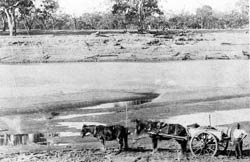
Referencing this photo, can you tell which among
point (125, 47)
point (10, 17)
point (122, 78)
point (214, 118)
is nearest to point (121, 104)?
point (122, 78)

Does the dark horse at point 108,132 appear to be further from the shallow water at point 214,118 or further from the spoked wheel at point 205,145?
the spoked wheel at point 205,145

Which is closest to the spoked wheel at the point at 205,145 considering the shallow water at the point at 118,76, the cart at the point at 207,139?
the cart at the point at 207,139

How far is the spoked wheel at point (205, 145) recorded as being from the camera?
15.1 ft

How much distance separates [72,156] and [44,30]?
5.51 feet

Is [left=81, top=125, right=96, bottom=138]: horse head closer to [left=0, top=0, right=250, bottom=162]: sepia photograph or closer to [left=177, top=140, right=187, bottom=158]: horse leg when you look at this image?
[left=0, top=0, right=250, bottom=162]: sepia photograph

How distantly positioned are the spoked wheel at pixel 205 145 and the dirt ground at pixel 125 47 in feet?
3.90

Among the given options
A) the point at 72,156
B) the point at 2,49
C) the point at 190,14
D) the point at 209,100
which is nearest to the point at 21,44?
the point at 2,49

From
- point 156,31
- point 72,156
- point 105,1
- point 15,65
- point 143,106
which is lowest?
point 72,156

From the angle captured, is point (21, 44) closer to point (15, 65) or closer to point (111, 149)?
point (15, 65)

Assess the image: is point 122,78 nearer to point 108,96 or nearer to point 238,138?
point 108,96

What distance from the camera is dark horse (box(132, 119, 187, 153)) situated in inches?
188

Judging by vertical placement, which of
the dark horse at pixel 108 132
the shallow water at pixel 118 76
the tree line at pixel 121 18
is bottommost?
the dark horse at pixel 108 132

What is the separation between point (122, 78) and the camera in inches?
203

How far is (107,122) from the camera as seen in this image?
16.8 feet
